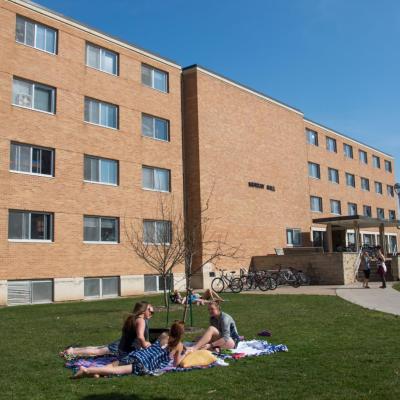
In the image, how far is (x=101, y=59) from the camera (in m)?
26.4

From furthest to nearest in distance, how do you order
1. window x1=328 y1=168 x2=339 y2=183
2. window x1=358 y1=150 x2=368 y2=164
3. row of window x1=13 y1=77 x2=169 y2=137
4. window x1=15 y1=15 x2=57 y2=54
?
window x1=358 y1=150 x2=368 y2=164, window x1=328 y1=168 x2=339 y2=183, window x1=15 y1=15 x2=57 y2=54, row of window x1=13 y1=77 x2=169 y2=137

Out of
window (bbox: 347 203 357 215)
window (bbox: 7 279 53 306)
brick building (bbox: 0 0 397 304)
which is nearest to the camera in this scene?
window (bbox: 7 279 53 306)

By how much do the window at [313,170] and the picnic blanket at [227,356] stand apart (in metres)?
35.0

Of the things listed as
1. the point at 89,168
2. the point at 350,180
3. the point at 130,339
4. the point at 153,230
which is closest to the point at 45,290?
the point at 89,168

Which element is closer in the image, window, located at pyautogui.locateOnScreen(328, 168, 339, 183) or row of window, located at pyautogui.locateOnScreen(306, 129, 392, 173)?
row of window, located at pyautogui.locateOnScreen(306, 129, 392, 173)

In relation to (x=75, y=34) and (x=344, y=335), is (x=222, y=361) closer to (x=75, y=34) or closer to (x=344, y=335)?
(x=344, y=335)

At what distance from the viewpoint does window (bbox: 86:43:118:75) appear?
25828mm

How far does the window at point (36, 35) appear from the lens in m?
A: 22.8

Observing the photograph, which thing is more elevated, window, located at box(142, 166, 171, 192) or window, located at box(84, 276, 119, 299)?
window, located at box(142, 166, 171, 192)

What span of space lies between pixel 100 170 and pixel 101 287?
5.51 meters

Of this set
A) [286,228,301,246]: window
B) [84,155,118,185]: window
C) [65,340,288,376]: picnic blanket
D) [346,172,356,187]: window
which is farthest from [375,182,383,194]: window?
[65,340,288,376]: picnic blanket

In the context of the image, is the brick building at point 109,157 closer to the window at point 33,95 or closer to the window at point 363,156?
the window at point 33,95

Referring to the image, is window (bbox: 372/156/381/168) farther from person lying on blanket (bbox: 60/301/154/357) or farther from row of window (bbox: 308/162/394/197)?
person lying on blanket (bbox: 60/301/154/357)

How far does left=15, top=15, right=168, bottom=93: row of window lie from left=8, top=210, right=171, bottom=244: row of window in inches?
293
